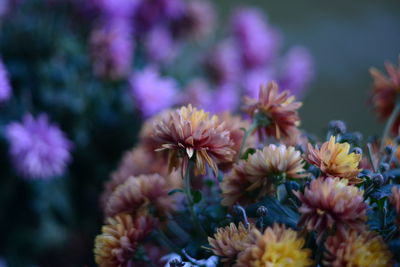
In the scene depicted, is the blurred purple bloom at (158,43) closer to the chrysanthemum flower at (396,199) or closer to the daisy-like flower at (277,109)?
the daisy-like flower at (277,109)

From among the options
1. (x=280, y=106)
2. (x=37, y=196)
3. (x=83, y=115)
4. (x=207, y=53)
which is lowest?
(x=280, y=106)

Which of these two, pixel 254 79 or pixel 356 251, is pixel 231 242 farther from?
pixel 254 79

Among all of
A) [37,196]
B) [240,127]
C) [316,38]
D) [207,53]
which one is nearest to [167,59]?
[207,53]

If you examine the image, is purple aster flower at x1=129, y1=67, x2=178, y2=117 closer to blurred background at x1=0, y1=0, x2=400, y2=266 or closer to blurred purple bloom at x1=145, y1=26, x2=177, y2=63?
blurred background at x1=0, y1=0, x2=400, y2=266

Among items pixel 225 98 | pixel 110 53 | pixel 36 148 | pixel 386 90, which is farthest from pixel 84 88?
pixel 386 90

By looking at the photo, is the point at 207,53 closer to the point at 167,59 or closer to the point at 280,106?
the point at 167,59
